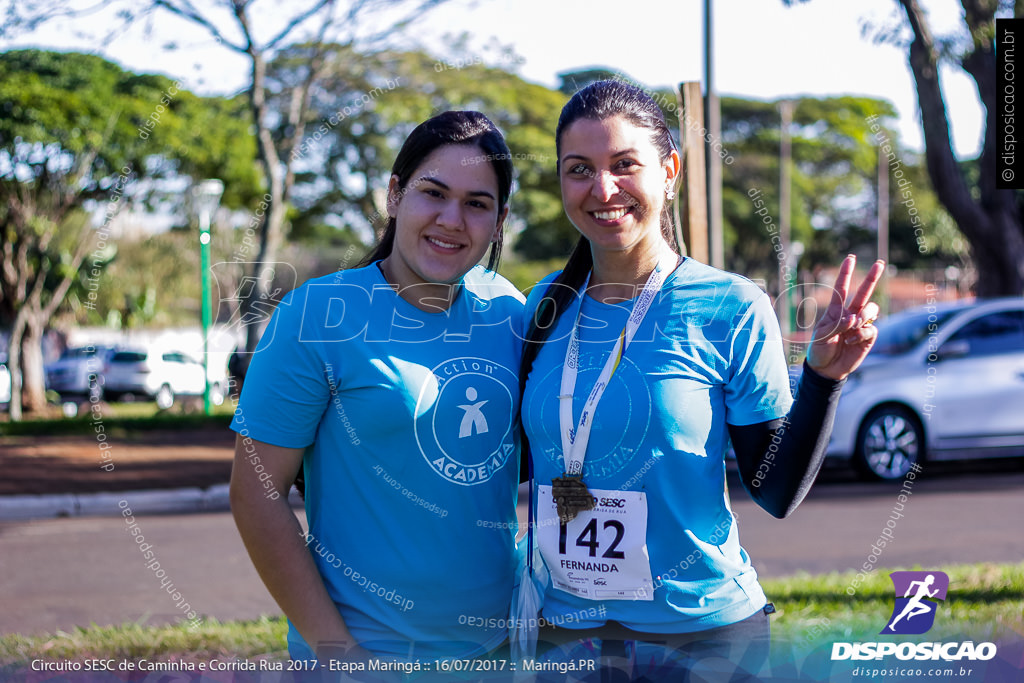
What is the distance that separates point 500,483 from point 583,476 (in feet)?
0.65

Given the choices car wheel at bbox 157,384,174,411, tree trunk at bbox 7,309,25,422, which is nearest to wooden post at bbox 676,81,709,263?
Answer: tree trunk at bbox 7,309,25,422

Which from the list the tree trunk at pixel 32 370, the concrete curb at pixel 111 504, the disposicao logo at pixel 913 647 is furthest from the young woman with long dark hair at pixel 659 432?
the tree trunk at pixel 32 370

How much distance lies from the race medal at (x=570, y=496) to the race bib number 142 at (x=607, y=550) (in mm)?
14

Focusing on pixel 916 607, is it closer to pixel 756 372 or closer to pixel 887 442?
pixel 756 372

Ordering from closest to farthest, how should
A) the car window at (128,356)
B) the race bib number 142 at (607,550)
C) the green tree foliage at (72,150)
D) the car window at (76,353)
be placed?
the race bib number 142 at (607,550) → the green tree foliage at (72,150) → the car window at (76,353) → the car window at (128,356)

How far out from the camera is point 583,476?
1.92 m

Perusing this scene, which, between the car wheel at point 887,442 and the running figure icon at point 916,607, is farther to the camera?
the car wheel at point 887,442

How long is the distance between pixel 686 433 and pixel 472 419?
451mm

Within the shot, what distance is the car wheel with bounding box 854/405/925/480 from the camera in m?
8.64

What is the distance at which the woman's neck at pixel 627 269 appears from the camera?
2.07m

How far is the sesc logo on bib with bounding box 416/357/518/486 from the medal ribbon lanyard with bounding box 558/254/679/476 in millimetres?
150

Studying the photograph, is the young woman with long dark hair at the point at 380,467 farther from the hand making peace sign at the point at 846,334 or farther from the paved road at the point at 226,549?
the paved road at the point at 226,549

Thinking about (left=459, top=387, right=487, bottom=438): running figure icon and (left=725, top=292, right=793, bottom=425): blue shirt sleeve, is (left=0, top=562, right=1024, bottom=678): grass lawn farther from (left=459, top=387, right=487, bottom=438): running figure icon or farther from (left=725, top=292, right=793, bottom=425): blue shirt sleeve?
(left=459, top=387, right=487, bottom=438): running figure icon

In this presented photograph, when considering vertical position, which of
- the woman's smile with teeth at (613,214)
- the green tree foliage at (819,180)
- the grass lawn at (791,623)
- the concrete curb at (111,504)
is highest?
the green tree foliage at (819,180)
